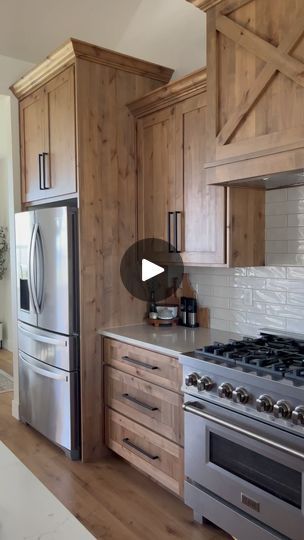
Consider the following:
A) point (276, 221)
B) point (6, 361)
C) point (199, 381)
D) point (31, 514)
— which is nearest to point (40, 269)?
point (199, 381)

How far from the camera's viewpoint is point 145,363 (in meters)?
2.55

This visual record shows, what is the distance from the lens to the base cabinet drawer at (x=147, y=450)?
2.36 m

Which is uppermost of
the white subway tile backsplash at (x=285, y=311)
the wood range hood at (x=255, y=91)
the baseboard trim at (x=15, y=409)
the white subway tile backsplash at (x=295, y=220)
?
the wood range hood at (x=255, y=91)

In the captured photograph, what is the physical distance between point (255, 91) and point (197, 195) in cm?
76

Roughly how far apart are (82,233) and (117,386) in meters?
1.00

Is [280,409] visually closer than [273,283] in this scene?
Yes

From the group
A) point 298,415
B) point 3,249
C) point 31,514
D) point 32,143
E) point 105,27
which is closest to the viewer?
point 31,514

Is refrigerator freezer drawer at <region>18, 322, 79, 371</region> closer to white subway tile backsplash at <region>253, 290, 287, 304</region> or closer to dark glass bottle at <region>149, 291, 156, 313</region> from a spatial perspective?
dark glass bottle at <region>149, 291, 156, 313</region>

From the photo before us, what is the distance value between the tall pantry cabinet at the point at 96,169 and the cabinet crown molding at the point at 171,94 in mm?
125

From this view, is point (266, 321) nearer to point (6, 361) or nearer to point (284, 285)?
point (284, 285)

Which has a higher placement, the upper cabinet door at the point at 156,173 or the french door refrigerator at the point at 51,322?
the upper cabinet door at the point at 156,173

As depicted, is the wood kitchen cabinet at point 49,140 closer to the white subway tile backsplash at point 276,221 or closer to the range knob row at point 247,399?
the white subway tile backsplash at point 276,221

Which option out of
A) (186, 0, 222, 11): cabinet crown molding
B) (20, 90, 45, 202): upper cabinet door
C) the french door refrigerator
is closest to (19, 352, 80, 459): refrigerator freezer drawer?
the french door refrigerator

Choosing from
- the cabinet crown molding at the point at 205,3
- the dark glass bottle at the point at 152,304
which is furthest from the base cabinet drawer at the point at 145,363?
the cabinet crown molding at the point at 205,3
